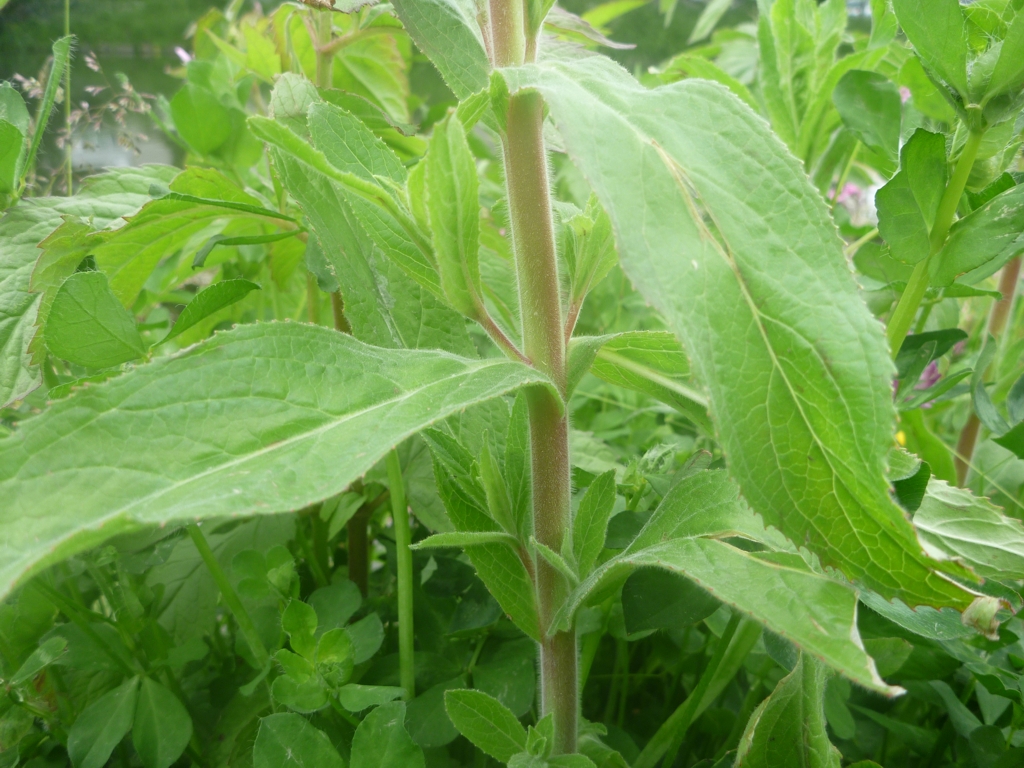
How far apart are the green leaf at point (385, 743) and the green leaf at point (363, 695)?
17mm

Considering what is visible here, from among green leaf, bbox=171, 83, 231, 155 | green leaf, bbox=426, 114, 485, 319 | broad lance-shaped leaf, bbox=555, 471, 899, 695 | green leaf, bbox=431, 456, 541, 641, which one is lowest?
green leaf, bbox=431, 456, 541, 641

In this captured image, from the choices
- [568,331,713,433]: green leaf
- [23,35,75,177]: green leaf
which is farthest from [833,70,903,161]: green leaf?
[23,35,75,177]: green leaf

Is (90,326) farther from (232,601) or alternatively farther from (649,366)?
(649,366)

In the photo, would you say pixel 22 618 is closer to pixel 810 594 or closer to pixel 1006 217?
pixel 810 594

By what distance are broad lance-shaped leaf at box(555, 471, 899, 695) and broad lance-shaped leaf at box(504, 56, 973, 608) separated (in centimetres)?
2

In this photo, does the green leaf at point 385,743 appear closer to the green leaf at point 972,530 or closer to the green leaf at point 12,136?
the green leaf at point 972,530

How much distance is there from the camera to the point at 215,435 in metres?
0.30

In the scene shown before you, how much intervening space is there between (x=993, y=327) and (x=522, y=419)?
0.54 meters

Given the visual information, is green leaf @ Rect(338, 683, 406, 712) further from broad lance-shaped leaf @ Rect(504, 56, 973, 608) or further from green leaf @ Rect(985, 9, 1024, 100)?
green leaf @ Rect(985, 9, 1024, 100)

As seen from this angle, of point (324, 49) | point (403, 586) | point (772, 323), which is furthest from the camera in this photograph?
point (324, 49)

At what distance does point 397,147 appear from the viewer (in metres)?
0.75

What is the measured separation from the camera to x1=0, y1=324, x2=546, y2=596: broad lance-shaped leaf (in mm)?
262

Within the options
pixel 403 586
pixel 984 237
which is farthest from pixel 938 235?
pixel 403 586

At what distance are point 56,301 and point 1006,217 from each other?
0.53 metres
